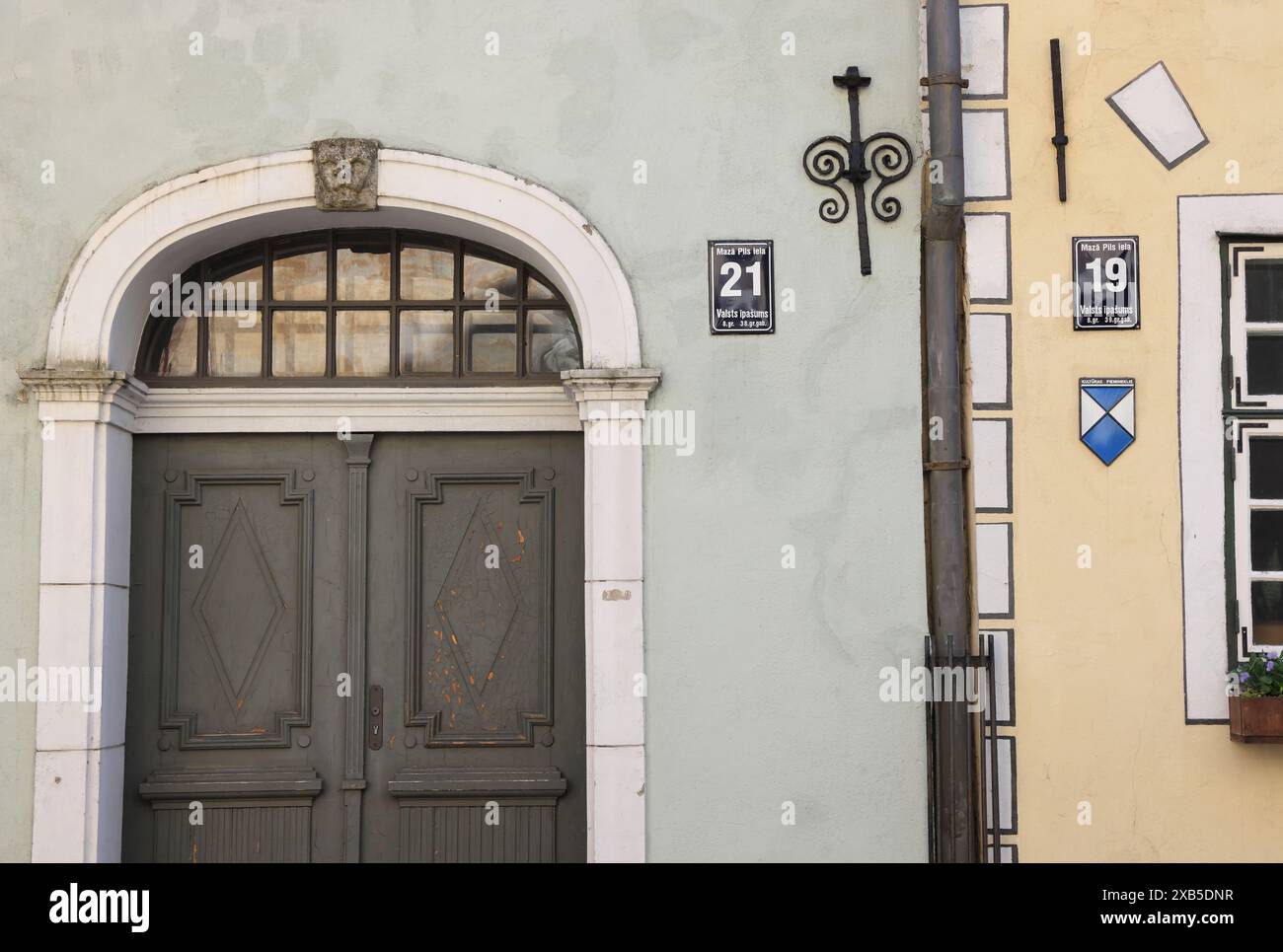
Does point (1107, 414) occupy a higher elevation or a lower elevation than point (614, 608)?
higher

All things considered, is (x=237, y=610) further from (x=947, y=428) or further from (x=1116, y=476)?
(x=1116, y=476)

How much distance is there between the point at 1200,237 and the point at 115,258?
430cm

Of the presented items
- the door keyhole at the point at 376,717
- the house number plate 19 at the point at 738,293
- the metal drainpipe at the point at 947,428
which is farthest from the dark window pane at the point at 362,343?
the metal drainpipe at the point at 947,428

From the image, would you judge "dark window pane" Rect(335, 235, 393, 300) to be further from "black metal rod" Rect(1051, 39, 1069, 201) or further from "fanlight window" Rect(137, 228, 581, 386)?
"black metal rod" Rect(1051, 39, 1069, 201)

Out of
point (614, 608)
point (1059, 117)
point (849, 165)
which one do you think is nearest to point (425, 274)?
point (614, 608)

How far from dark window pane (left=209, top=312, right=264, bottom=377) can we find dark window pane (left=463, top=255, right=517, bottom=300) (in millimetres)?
907

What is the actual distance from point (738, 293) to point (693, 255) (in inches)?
9.4

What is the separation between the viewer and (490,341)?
20.1 ft

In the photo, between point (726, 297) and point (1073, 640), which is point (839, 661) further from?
point (726, 297)

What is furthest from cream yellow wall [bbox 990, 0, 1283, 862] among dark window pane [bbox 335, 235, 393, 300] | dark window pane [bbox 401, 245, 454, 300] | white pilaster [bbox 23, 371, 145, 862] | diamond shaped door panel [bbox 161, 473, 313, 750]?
white pilaster [bbox 23, 371, 145, 862]

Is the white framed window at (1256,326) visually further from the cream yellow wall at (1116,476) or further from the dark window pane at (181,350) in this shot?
the dark window pane at (181,350)

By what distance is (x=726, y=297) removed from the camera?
5.65m

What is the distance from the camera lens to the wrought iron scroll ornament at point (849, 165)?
5.69 meters
